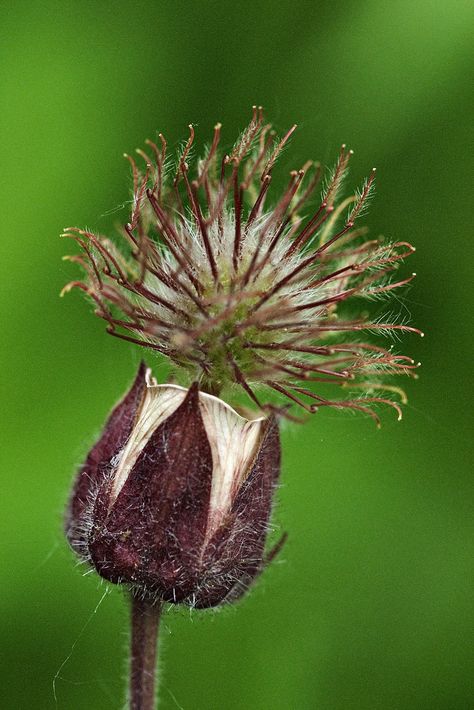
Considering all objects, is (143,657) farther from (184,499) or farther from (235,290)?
(235,290)

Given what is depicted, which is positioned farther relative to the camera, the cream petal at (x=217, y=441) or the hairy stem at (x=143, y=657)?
the hairy stem at (x=143, y=657)

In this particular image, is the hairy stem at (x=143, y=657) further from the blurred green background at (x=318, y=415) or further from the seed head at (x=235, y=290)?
the blurred green background at (x=318, y=415)

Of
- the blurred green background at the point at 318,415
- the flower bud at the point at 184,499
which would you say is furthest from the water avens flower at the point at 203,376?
the blurred green background at the point at 318,415

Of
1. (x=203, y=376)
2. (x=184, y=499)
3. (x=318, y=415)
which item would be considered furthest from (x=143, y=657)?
(x=318, y=415)

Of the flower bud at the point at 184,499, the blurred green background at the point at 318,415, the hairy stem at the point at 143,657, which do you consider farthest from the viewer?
the blurred green background at the point at 318,415

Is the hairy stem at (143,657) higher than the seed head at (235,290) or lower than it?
lower

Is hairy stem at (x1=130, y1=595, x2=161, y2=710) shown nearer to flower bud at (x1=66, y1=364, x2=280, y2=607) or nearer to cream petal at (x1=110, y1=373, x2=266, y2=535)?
flower bud at (x1=66, y1=364, x2=280, y2=607)

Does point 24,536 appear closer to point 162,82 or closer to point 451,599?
point 451,599

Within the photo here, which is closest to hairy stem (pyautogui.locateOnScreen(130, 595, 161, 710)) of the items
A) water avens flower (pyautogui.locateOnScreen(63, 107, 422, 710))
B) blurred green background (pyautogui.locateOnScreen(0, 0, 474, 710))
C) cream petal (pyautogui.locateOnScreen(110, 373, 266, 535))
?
water avens flower (pyautogui.locateOnScreen(63, 107, 422, 710))
